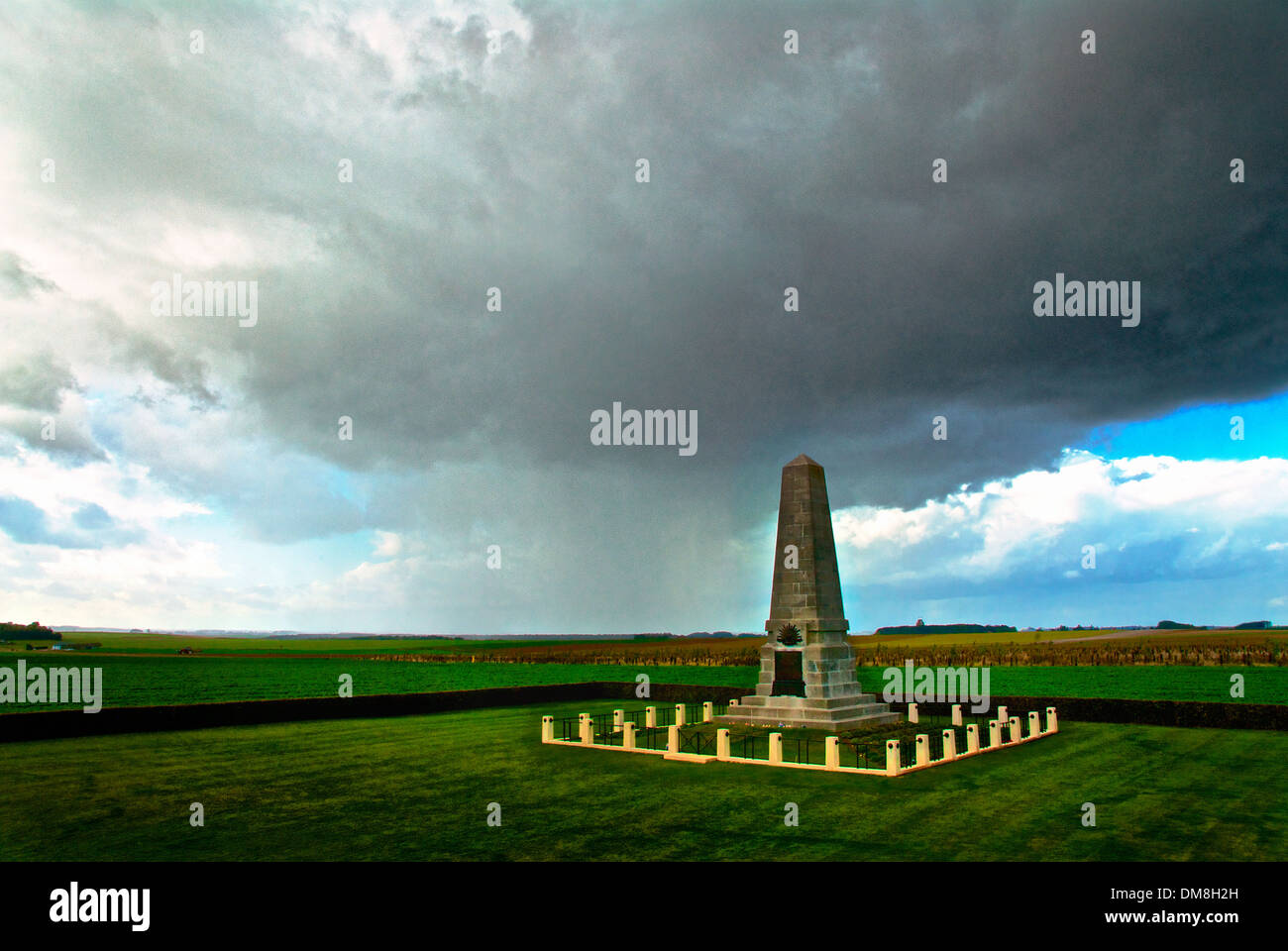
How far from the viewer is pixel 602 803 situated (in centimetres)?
1833

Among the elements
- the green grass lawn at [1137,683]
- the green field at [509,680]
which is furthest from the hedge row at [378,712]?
the green grass lawn at [1137,683]

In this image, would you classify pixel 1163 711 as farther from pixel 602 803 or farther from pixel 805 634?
pixel 602 803

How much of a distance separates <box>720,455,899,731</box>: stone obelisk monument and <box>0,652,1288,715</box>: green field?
13.7 metres

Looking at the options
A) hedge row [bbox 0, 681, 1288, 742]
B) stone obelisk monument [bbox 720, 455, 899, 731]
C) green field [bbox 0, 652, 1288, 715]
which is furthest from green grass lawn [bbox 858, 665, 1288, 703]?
stone obelisk monument [bbox 720, 455, 899, 731]

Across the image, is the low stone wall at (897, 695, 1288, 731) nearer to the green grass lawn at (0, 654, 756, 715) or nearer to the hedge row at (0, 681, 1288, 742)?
the hedge row at (0, 681, 1288, 742)

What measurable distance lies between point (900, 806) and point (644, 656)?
81.9 m

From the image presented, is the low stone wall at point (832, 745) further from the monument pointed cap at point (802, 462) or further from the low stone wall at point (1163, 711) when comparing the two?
the monument pointed cap at point (802, 462)

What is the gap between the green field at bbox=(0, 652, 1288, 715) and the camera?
49.9 metres

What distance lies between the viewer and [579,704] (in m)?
44.4

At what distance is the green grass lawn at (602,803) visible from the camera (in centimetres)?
1458

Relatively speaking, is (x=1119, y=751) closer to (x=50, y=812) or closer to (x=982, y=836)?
(x=982, y=836)
